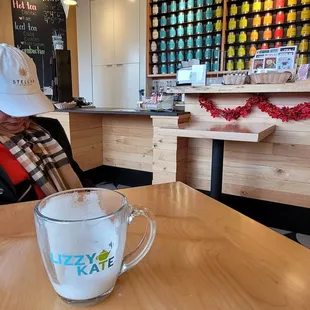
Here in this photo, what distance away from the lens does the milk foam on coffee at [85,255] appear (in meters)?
0.41

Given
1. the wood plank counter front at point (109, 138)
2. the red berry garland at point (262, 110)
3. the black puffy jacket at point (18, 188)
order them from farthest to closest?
1. the wood plank counter front at point (109, 138)
2. the red berry garland at point (262, 110)
3. the black puffy jacket at point (18, 188)

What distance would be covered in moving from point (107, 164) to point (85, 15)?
142 inches

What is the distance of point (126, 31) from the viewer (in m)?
5.32

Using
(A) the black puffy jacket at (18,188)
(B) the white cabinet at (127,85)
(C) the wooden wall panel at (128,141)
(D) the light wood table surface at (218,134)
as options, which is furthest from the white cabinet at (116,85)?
(A) the black puffy jacket at (18,188)

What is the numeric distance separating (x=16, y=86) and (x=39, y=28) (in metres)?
5.16

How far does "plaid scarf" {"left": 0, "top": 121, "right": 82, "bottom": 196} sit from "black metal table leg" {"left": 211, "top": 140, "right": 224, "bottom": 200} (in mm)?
1289

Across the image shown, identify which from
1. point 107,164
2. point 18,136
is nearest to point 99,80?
point 107,164

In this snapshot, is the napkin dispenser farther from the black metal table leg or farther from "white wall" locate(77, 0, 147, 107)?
"white wall" locate(77, 0, 147, 107)

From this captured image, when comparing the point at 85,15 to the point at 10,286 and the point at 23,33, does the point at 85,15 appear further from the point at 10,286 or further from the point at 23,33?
the point at 10,286

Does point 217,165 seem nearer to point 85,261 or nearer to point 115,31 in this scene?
point 85,261

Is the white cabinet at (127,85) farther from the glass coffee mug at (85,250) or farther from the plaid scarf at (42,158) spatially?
the glass coffee mug at (85,250)

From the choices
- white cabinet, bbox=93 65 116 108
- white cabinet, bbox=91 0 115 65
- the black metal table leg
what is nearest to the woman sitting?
the black metal table leg

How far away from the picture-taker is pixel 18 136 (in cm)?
114

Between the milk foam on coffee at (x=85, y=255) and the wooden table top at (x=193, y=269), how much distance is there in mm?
39
